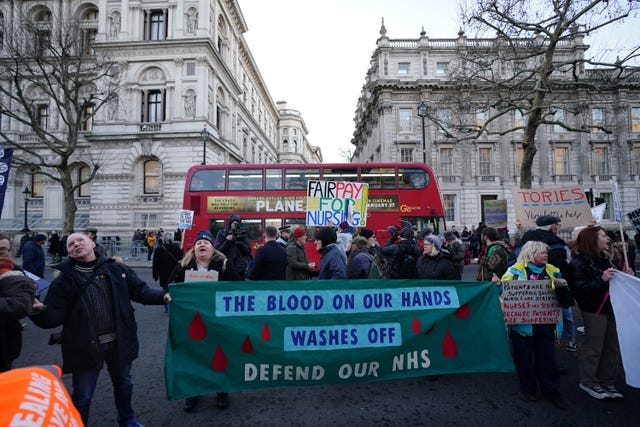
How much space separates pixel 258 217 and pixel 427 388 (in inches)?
390

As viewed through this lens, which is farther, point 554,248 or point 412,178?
point 412,178

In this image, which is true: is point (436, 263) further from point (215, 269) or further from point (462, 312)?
point (215, 269)

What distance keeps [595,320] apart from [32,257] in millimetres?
11873

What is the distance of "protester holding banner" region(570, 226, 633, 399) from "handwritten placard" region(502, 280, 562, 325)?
1.28 ft

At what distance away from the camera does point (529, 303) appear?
374 centimetres

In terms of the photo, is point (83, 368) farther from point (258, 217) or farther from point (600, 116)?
point (600, 116)

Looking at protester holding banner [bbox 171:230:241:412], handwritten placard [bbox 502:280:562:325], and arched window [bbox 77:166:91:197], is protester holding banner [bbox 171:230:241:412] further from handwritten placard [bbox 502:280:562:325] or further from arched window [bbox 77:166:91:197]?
arched window [bbox 77:166:91:197]

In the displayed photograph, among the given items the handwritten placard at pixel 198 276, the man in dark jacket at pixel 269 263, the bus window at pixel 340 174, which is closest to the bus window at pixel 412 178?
the bus window at pixel 340 174

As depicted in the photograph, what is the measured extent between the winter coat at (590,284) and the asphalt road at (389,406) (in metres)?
1.00

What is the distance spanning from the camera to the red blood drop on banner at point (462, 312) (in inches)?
150

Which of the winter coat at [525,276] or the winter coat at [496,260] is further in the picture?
the winter coat at [496,260]

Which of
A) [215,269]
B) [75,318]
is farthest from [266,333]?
[75,318]

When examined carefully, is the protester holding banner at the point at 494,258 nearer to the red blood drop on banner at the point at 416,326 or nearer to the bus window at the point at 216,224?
the red blood drop on banner at the point at 416,326

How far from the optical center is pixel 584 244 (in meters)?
3.90
